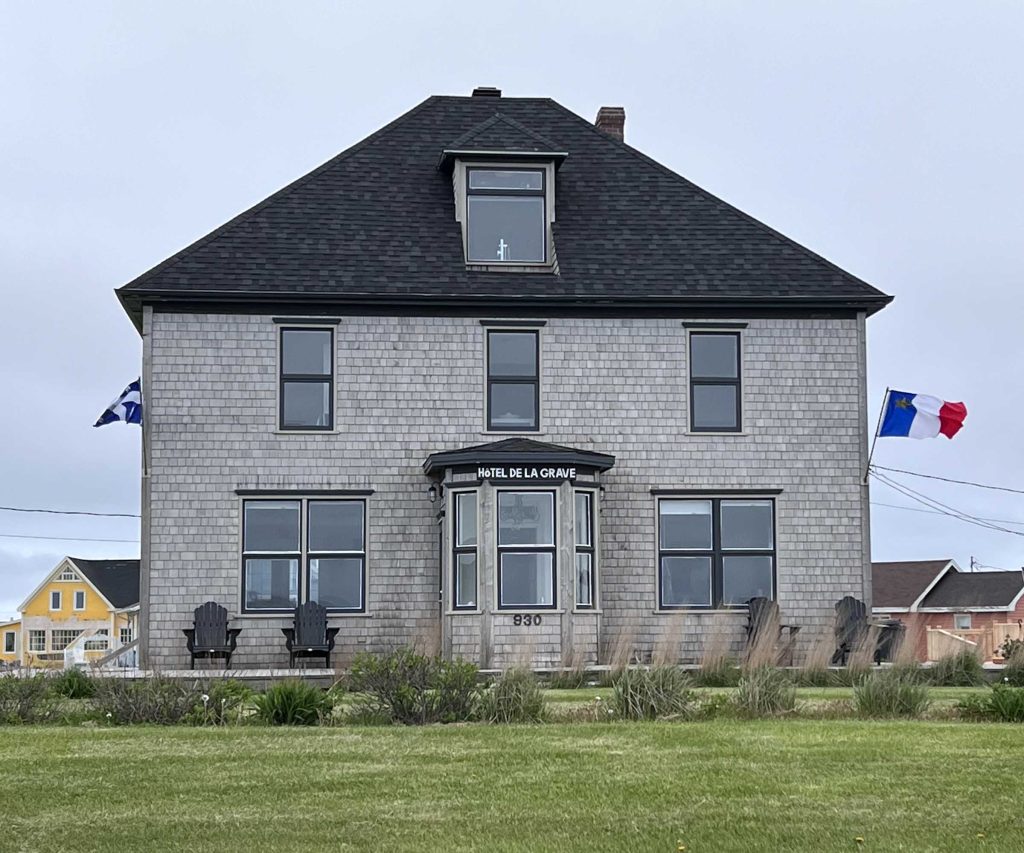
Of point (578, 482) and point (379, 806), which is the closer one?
point (379, 806)

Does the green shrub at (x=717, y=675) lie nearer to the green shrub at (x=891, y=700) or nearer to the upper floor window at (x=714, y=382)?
the green shrub at (x=891, y=700)

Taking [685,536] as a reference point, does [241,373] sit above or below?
above

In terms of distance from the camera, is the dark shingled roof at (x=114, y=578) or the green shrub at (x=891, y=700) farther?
the dark shingled roof at (x=114, y=578)

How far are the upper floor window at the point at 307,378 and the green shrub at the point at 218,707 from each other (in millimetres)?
9625

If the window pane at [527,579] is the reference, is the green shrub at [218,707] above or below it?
below

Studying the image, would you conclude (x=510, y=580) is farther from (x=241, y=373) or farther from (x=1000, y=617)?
(x=1000, y=617)

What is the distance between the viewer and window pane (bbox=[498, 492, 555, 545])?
23312 mm

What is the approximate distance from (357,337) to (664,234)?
205 inches

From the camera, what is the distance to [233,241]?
2497cm

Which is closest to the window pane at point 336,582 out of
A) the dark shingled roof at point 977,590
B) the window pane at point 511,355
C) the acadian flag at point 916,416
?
the window pane at point 511,355

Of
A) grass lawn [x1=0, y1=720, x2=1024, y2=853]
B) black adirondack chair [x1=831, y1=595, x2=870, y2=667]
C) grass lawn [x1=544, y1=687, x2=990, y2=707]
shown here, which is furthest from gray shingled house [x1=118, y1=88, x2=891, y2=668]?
grass lawn [x1=0, y1=720, x2=1024, y2=853]

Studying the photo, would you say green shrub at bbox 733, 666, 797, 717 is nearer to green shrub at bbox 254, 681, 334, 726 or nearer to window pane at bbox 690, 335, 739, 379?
green shrub at bbox 254, 681, 334, 726

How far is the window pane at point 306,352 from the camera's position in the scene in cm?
2452

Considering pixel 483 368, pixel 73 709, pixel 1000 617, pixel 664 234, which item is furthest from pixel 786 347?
pixel 1000 617
